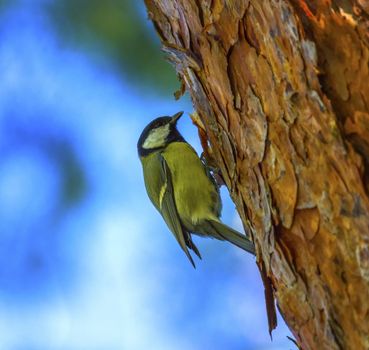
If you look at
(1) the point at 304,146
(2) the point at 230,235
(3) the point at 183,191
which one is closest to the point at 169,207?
(3) the point at 183,191

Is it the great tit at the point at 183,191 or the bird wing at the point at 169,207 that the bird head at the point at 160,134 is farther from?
the bird wing at the point at 169,207

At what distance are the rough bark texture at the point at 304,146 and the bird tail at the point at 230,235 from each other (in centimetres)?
91

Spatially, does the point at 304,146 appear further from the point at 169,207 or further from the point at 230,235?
the point at 169,207

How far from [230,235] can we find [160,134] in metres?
0.82

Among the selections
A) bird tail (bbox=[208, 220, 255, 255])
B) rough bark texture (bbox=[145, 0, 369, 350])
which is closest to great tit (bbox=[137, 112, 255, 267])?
bird tail (bbox=[208, 220, 255, 255])

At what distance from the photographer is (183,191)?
3.15 m

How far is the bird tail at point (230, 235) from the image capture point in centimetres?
266

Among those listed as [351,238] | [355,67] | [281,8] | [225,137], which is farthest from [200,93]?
[351,238]

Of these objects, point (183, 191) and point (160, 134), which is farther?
point (160, 134)

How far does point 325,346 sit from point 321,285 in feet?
0.40

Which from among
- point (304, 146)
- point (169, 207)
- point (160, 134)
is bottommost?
point (304, 146)

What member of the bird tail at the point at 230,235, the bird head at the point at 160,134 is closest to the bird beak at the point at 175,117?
the bird head at the point at 160,134

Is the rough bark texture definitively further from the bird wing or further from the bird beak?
the bird beak

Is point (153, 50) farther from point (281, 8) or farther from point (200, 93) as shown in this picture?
point (281, 8)
